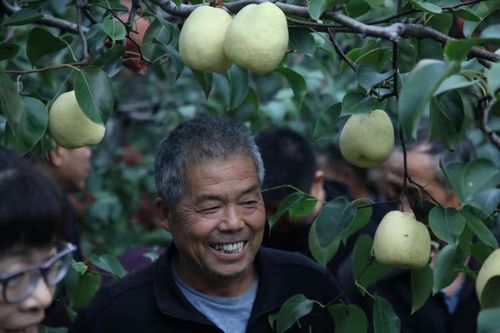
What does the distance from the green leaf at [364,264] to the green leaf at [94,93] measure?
0.62 metres

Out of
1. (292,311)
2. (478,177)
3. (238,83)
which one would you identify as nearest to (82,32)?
(238,83)

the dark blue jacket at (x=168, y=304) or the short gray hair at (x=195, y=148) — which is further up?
the short gray hair at (x=195, y=148)

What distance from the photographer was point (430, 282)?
2.23m

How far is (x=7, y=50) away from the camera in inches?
82.4

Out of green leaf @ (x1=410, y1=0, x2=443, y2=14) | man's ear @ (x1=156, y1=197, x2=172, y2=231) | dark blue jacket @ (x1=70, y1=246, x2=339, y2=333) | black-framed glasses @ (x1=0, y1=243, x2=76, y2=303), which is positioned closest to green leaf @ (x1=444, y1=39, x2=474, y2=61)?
green leaf @ (x1=410, y1=0, x2=443, y2=14)

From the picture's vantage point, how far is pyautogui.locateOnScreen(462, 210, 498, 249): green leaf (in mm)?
1955

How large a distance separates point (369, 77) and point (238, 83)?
450 millimetres

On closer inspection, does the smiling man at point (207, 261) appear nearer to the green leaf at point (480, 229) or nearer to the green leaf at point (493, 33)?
the green leaf at point (480, 229)

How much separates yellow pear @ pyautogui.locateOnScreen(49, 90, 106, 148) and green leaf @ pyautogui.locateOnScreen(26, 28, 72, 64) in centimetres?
12

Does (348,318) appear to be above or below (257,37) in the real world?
below

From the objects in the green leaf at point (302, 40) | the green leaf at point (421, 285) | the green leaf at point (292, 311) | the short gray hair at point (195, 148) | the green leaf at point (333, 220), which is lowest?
the green leaf at point (292, 311)

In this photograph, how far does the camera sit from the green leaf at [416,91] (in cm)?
154

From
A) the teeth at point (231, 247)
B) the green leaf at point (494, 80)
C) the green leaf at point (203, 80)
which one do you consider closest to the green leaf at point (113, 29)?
the green leaf at point (203, 80)

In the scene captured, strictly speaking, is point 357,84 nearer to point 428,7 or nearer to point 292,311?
point 428,7
